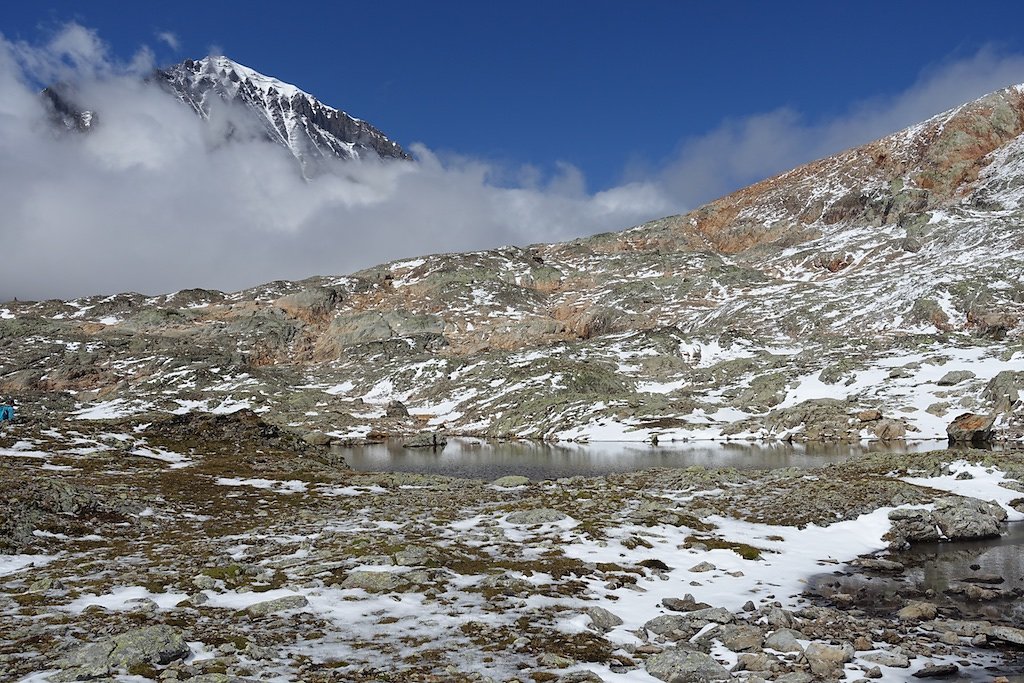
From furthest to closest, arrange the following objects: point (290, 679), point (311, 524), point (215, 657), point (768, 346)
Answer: point (768, 346)
point (311, 524)
point (215, 657)
point (290, 679)

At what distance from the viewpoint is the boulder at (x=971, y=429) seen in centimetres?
7619

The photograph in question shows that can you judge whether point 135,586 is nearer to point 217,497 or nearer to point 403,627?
point 403,627

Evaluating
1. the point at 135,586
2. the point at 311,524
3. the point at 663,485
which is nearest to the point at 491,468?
the point at 663,485

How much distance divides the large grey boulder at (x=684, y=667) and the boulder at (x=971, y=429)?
2985 inches

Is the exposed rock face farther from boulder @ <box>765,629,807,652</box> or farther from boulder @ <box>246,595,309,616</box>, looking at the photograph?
boulder @ <box>246,595,309,616</box>

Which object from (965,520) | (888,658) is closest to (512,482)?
(965,520)

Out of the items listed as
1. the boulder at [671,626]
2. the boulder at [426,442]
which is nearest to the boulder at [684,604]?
the boulder at [671,626]

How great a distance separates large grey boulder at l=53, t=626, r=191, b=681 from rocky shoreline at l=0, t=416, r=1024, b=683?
1.6 inches

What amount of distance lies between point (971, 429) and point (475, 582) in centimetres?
7809

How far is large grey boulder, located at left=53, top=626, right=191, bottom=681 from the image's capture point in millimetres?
12438

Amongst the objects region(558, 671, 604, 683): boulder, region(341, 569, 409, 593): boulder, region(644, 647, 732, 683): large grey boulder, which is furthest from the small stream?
region(341, 569, 409, 593): boulder

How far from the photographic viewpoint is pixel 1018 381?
86188mm

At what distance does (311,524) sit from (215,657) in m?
15.1

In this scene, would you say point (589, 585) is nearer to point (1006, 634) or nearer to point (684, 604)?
point (684, 604)
